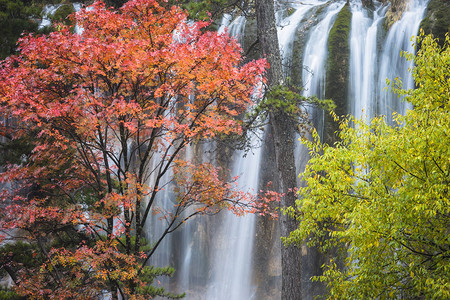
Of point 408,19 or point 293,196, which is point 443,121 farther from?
point 408,19

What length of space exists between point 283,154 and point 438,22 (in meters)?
8.01

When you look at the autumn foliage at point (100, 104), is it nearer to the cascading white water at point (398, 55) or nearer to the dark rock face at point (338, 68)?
the dark rock face at point (338, 68)

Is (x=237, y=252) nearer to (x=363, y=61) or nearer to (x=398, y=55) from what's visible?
(x=363, y=61)

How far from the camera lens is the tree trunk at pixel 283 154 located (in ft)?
25.2

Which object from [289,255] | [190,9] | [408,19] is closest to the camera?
[289,255]

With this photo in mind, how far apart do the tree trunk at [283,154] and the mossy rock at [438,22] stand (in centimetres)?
641

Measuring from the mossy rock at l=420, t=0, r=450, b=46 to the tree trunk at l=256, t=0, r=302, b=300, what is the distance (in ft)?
21.0

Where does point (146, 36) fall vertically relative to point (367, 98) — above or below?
below

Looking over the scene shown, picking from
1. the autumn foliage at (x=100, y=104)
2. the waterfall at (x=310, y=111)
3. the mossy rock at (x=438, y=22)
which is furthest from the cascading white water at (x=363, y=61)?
the autumn foliage at (x=100, y=104)

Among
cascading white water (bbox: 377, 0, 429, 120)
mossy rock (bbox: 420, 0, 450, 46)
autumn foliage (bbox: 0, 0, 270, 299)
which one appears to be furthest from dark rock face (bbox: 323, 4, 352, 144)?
autumn foliage (bbox: 0, 0, 270, 299)

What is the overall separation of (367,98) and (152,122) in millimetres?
8933

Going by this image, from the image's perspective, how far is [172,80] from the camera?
6520 millimetres

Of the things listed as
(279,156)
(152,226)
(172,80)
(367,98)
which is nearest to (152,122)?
(172,80)

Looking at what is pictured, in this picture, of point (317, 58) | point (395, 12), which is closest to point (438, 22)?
point (395, 12)
